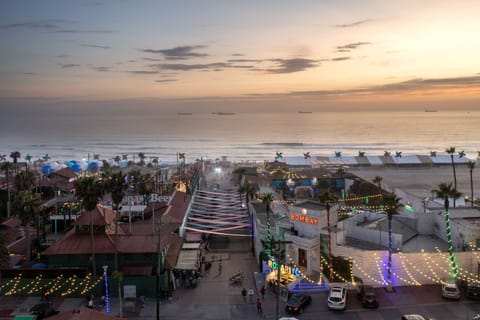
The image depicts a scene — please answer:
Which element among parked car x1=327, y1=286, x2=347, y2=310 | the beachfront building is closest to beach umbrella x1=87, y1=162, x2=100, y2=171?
the beachfront building

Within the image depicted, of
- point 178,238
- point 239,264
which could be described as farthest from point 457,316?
point 178,238

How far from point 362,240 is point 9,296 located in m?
23.6

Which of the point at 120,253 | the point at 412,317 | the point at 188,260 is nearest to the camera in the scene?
the point at 412,317

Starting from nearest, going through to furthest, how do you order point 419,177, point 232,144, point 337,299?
point 337,299, point 419,177, point 232,144

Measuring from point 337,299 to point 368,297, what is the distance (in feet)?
6.09

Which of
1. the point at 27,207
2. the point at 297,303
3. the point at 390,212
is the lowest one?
the point at 297,303

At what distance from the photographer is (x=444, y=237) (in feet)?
103

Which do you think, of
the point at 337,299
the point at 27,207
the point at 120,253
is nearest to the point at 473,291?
the point at 337,299

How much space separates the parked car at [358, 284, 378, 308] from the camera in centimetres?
2558

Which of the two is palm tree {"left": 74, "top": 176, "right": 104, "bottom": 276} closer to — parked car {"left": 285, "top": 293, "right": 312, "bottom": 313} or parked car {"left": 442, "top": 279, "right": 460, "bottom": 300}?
parked car {"left": 285, "top": 293, "right": 312, "bottom": 313}

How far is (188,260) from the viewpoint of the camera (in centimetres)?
3266

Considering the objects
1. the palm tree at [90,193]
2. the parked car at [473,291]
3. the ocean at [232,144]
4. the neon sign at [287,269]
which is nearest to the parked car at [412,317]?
the parked car at [473,291]

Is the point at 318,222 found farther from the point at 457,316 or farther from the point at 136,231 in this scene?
the point at 136,231

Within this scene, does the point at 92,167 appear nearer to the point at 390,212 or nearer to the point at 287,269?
the point at 287,269
